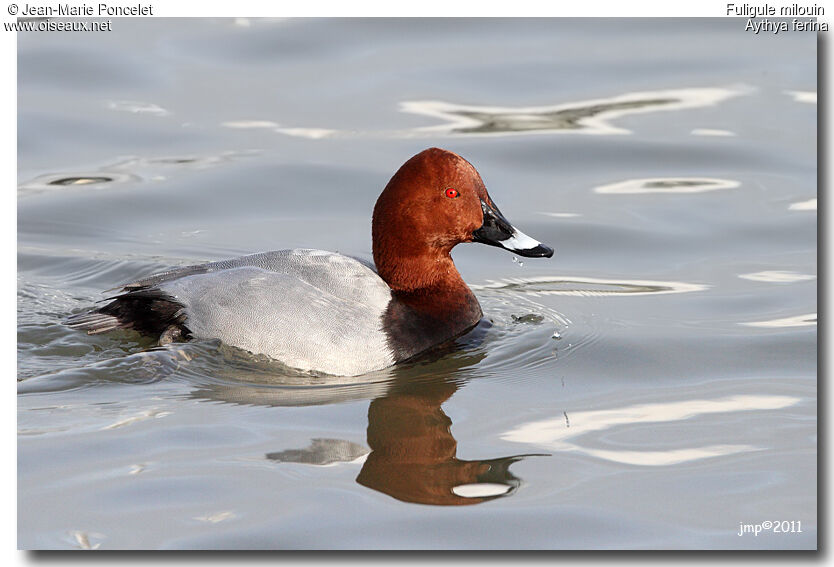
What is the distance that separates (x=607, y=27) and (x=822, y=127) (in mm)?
5782

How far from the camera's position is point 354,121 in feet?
35.2

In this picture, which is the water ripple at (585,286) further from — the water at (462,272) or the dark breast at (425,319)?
the dark breast at (425,319)

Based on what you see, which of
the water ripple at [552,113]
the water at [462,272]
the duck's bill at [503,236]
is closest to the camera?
the water at [462,272]

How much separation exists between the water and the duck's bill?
1.92ft

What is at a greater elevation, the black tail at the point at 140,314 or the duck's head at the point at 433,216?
the duck's head at the point at 433,216

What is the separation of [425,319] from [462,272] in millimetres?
1671

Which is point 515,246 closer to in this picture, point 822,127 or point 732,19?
point 822,127

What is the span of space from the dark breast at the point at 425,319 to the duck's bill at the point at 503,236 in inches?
16.1

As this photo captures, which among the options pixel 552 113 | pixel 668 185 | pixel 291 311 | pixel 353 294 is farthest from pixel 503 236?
pixel 552 113

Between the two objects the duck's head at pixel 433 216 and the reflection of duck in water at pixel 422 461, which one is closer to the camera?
the reflection of duck in water at pixel 422 461

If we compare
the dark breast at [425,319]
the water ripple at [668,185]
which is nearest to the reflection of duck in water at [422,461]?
the dark breast at [425,319]

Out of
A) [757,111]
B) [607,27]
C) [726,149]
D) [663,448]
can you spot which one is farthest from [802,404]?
[607,27]

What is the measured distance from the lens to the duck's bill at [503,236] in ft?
23.4

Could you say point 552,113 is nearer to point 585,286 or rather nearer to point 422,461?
point 585,286
